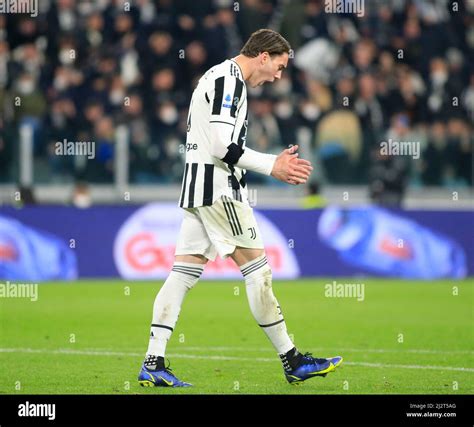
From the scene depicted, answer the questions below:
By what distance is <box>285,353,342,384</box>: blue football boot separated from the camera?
9.16 meters

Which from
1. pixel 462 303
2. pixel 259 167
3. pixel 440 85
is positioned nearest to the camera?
pixel 259 167

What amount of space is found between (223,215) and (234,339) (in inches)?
146

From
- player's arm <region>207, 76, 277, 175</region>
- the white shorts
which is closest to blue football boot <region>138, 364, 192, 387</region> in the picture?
the white shorts

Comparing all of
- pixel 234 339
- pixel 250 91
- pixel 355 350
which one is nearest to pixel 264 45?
pixel 355 350

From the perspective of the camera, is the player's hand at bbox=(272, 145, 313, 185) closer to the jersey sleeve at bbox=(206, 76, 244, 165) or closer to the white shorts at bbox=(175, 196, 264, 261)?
the jersey sleeve at bbox=(206, 76, 244, 165)

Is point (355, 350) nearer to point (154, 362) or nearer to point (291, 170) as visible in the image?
point (154, 362)

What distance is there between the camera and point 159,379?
9.02 meters

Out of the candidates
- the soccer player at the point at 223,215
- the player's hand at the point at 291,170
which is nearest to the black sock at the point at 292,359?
the soccer player at the point at 223,215

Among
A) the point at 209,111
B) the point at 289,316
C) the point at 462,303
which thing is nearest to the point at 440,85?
the point at 462,303

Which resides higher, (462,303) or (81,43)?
(81,43)

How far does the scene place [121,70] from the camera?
2136cm

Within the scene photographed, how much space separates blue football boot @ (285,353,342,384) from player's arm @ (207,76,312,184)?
141cm
